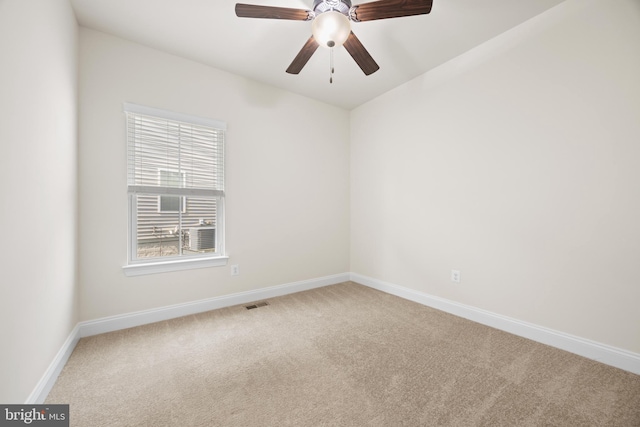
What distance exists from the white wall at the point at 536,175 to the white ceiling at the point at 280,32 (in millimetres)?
256

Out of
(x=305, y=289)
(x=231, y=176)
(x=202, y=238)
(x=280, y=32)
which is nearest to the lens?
(x=280, y=32)

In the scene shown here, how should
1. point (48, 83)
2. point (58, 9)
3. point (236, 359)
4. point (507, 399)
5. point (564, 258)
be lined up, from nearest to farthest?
1. point (507, 399)
2. point (48, 83)
3. point (58, 9)
4. point (236, 359)
5. point (564, 258)

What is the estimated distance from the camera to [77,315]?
2240mm

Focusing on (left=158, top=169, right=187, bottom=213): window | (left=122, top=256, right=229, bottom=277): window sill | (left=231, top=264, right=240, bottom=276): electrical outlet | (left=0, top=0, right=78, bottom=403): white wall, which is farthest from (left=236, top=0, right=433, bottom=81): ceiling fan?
(left=231, top=264, right=240, bottom=276): electrical outlet

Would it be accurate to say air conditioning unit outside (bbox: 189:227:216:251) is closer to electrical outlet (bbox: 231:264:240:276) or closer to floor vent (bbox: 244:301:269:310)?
electrical outlet (bbox: 231:264:240:276)

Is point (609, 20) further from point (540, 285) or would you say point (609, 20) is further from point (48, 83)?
point (48, 83)

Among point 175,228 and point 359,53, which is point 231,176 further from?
point 359,53

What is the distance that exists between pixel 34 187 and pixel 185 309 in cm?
176

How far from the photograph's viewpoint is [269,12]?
175 cm

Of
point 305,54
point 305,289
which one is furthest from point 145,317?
point 305,54

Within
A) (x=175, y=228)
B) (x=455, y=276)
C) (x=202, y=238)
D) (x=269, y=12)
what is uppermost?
(x=269, y=12)

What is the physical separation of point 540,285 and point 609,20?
2.06 meters

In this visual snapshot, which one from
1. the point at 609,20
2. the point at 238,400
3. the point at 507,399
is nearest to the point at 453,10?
the point at 609,20

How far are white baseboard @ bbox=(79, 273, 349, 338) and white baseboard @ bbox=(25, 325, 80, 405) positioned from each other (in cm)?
15
